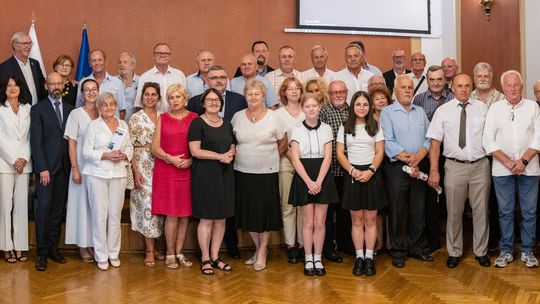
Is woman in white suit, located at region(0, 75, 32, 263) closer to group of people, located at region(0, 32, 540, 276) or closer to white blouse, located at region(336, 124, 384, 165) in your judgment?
group of people, located at region(0, 32, 540, 276)

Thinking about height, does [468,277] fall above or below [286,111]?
below

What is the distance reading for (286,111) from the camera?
4887 millimetres

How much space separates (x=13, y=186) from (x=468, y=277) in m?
3.73

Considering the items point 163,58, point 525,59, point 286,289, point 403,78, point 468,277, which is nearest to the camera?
point 286,289

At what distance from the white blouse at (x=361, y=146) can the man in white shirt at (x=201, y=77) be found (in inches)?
60.7

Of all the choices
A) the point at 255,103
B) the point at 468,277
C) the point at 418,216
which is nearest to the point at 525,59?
the point at 418,216

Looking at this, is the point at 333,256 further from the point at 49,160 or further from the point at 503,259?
the point at 49,160

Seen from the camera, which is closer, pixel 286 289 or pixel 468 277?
pixel 286 289

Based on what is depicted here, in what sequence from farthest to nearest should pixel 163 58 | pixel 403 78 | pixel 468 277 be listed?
pixel 163 58 < pixel 403 78 < pixel 468 277

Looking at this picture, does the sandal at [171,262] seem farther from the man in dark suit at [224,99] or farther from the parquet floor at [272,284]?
the man in dark suit at [224,99]

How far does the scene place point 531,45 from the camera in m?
6.38

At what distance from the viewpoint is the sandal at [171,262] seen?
4.82 meters

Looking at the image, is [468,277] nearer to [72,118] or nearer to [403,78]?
[403,78]

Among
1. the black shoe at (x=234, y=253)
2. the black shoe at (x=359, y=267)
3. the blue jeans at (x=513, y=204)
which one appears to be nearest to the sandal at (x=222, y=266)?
the black shoe at (x=234, y=253)
